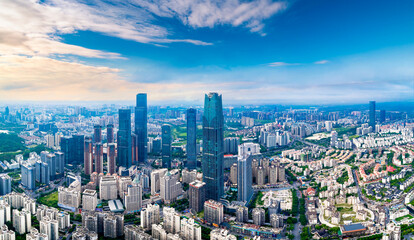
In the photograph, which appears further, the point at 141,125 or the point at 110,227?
the point at 141,125

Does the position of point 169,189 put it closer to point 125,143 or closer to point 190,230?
point 190,230

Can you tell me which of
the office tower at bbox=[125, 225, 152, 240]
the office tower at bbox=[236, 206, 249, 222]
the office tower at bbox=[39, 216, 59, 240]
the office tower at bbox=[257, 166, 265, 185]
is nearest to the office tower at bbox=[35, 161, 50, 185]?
the office tower at bbox=[39, 216, 59, 240]

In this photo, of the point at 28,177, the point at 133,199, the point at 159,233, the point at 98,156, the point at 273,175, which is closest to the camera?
the point at 159,233

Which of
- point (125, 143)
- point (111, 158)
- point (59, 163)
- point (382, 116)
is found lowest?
point (59, 163)

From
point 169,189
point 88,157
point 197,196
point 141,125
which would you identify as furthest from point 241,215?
point 141,125

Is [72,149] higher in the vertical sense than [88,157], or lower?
higher

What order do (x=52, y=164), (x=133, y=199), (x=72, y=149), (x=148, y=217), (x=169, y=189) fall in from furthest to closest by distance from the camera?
(x=72, y=149) → (x=52, y=164) → (x=169, y=189) → (x=133, y=199) → (x=148, y=217)

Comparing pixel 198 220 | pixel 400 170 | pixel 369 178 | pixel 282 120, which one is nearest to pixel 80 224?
pixel 198 220

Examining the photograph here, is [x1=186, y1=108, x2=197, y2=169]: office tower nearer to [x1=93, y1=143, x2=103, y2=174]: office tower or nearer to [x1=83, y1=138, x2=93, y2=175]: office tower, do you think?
[x1=93, y1=143, x2=103, y2=174]: office tower
